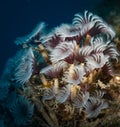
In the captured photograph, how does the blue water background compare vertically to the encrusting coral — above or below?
above

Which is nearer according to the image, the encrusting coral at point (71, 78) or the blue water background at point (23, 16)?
the encrusting coral at point (71, 78)

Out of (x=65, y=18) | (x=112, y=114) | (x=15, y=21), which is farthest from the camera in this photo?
(x=15, y=21)

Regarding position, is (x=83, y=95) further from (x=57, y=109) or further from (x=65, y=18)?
(x=65, y=18)

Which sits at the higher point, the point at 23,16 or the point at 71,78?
the point at 23,16

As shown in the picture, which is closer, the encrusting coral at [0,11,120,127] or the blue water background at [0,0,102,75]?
the encrusting coral at [0,11,120,127]

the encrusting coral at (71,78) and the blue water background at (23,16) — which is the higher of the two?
the blue water background at (23,16)

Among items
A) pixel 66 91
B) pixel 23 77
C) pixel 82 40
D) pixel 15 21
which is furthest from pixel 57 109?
pixel 15 21

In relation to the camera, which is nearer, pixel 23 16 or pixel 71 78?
pixel 71 78

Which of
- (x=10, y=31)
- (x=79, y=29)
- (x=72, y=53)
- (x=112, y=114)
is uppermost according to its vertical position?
(x=10, y=31)
